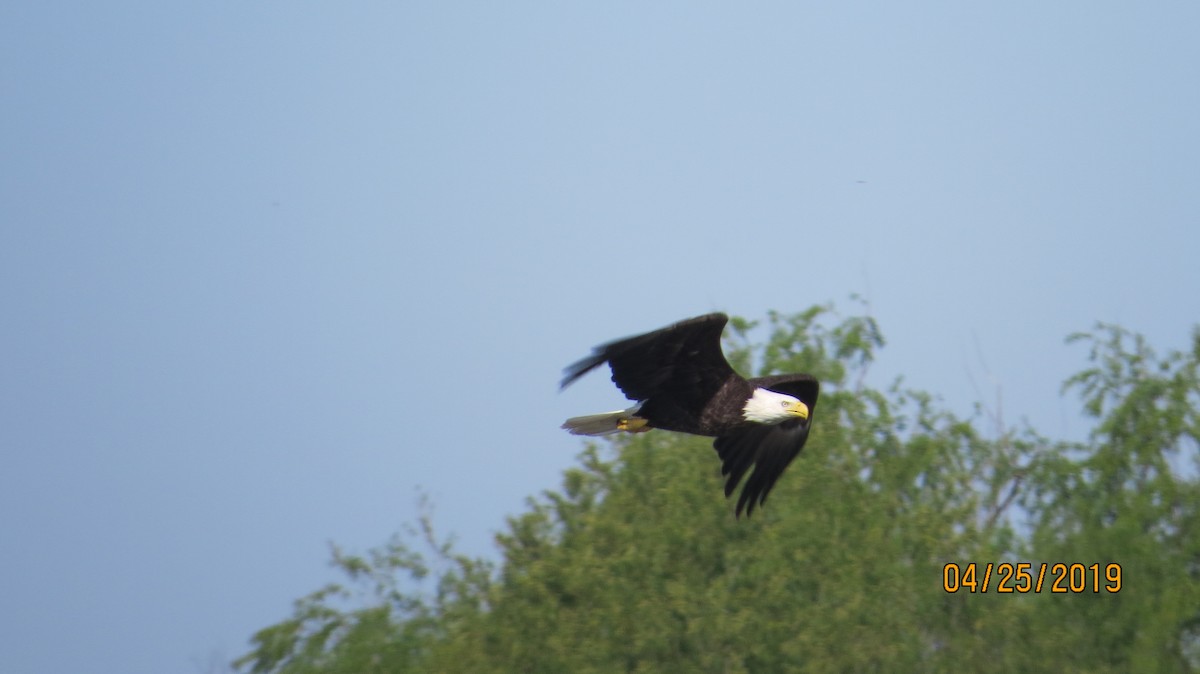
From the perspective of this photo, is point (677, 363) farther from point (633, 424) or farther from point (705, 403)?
point (633, 424)

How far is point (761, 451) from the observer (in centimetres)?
1027

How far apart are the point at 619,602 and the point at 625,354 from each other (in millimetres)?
7135

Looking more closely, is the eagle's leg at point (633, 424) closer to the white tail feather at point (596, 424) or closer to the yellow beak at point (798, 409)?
the white tail feather at point (596, 424)

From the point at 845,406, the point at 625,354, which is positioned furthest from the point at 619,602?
the point at 625,354

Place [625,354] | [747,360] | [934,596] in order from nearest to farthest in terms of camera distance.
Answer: [625,354] < [934,596] < [747,360]

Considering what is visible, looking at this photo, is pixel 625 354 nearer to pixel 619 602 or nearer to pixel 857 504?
pixel 619 602

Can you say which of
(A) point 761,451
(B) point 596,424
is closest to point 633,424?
(B) point 596,424

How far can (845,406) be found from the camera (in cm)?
1908

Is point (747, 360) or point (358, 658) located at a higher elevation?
point (747, 360)

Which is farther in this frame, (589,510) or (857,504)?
(589,510)
